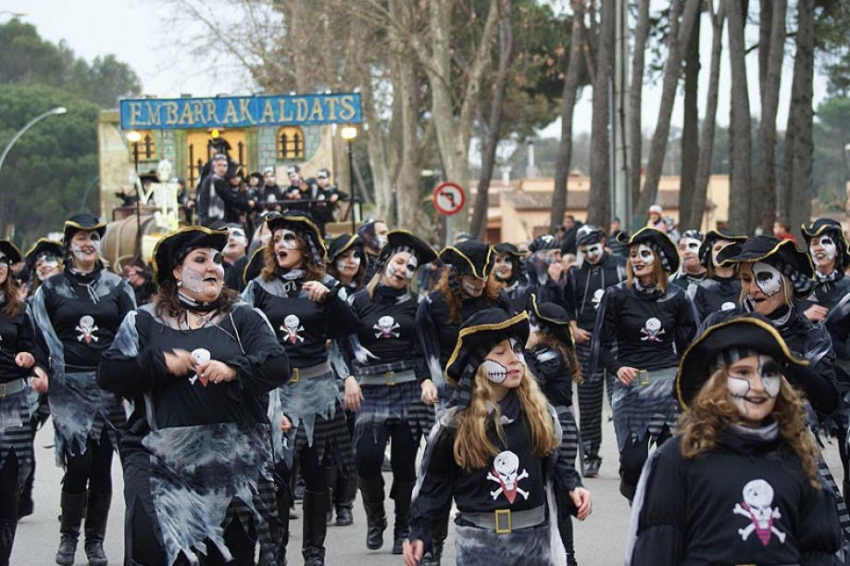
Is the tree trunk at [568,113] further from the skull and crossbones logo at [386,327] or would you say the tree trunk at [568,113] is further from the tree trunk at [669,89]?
the skull and crossbones logo at [386,327]

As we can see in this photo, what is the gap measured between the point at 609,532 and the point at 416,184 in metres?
31.3

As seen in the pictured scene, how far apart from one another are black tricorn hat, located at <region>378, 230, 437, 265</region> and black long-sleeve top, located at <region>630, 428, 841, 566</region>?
5802 millimetres

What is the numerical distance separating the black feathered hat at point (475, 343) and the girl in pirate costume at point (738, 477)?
169 centimetres

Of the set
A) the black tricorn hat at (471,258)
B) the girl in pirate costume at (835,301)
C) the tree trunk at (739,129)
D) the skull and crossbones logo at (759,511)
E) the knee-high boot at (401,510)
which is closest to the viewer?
the skull and crossbones logo at (759,511)

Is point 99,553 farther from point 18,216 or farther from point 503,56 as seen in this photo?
point 18,216

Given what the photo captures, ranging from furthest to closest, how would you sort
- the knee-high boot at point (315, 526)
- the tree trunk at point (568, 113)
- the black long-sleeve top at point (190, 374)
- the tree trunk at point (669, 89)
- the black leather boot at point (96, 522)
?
1. the tree trunk at point (568, 113)
2. the tree trunk at point (669, 89)
3. the black leather boot at point (96, 522)
4. the knee-high boot at point (315, 526)
5. the black long-sleeve top at point (190, 374)

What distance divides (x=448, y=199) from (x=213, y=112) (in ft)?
53.1

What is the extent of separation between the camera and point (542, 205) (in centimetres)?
8650

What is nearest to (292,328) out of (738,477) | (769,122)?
(738,477)

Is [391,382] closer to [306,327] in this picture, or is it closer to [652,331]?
[306,327]

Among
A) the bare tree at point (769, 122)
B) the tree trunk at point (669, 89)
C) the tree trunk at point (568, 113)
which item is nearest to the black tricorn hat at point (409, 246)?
the bare tree at point (769, 122)

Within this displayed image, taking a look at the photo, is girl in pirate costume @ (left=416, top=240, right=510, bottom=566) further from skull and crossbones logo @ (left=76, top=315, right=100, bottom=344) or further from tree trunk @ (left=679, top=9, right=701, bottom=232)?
tree trunk @ (left=679, top=9, right=701, bottom=232)

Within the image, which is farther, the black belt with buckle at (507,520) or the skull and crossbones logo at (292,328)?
the skull and crossbones logo at (292,328)

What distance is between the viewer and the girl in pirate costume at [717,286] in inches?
482
